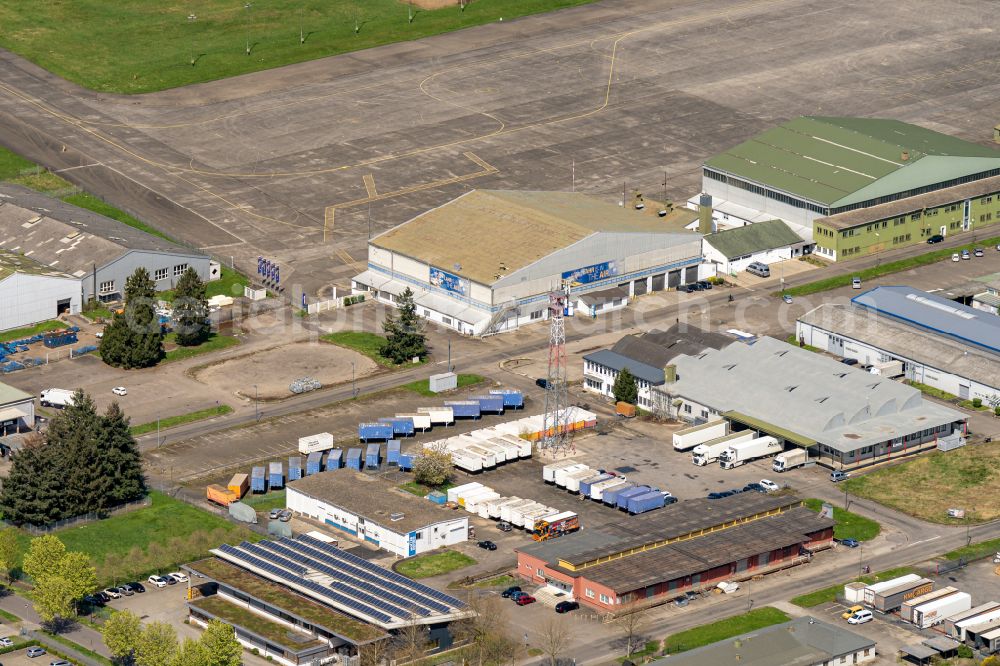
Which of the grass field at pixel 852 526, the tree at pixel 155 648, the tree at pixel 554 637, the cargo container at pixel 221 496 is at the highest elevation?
the grass field at pixel 852 526

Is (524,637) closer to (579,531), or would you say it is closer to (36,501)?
(579,531)

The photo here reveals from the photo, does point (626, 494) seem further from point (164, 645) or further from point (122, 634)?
point (122, 634)

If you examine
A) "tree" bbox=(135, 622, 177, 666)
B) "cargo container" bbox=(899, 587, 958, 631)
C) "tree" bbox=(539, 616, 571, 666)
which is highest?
"cargo container" bbox=(899, 587, 958, 631)

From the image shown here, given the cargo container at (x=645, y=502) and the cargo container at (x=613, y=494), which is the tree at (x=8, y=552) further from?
the cargo container at (x=645, y=502)

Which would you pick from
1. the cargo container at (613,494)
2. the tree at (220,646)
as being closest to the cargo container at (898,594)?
the cargo container at (613,494)

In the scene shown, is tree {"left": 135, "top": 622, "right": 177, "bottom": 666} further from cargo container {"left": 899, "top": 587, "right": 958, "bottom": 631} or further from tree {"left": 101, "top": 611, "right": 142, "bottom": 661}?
cargo container {"left": 899, "top": 587, "right": 958, "bottom": 631}

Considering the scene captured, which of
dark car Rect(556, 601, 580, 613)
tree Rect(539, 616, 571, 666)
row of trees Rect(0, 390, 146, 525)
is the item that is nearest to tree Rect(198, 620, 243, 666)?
tree Rect(539, 616, 571, 666)
